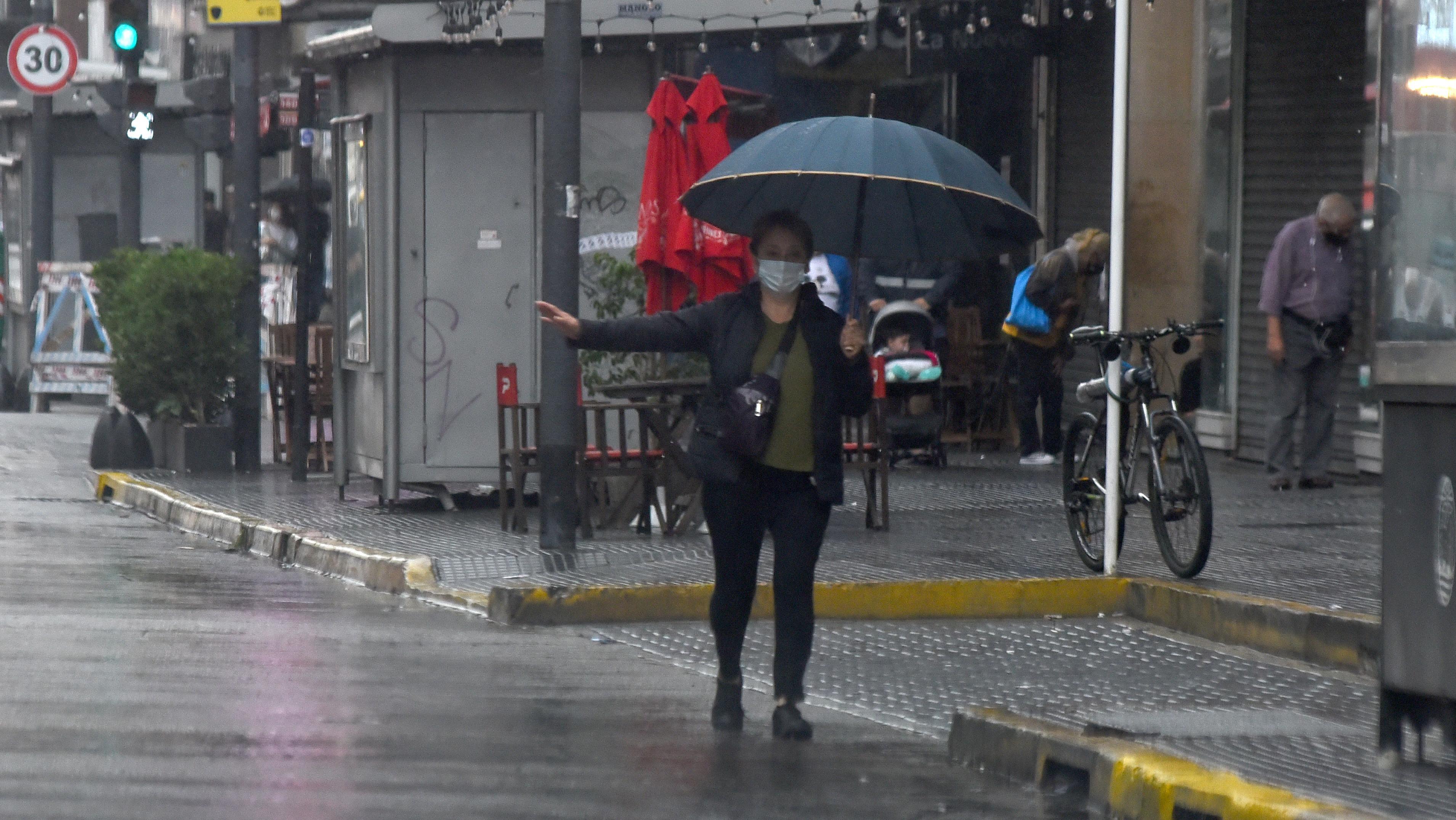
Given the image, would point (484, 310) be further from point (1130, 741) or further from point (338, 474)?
point (1130, 741)

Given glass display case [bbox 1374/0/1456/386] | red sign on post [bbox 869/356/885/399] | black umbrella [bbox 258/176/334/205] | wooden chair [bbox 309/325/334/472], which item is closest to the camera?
glass display case [bbox 1374/0/1456/386]

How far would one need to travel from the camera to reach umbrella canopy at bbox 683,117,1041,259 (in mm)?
7812

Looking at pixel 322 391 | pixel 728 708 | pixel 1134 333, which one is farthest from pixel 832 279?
pixel 728 708

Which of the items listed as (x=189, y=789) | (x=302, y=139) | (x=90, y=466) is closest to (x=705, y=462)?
(x=189, y=789)

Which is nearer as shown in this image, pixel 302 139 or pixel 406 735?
pixel 406 735

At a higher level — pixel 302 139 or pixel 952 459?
pixel 302 139

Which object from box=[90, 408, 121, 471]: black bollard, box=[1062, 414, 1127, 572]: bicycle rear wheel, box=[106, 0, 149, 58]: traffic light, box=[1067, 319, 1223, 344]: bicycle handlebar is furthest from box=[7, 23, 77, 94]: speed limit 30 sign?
box=[1067, 319, 1223, 344]: bicycle handlebar

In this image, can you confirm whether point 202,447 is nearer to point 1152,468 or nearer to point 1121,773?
point 1152,468

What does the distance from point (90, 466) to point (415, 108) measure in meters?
5.15

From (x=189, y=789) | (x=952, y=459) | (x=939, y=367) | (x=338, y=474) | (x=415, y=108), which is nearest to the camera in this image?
(x=189, y=789)

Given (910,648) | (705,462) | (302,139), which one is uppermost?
(302,139)

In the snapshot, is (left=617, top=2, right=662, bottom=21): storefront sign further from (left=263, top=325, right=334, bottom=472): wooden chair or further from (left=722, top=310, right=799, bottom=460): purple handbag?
(left=722, top=310, right=799, bottom=460): purple handbag

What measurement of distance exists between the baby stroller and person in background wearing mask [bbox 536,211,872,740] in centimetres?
717

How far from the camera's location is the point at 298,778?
609 cm
